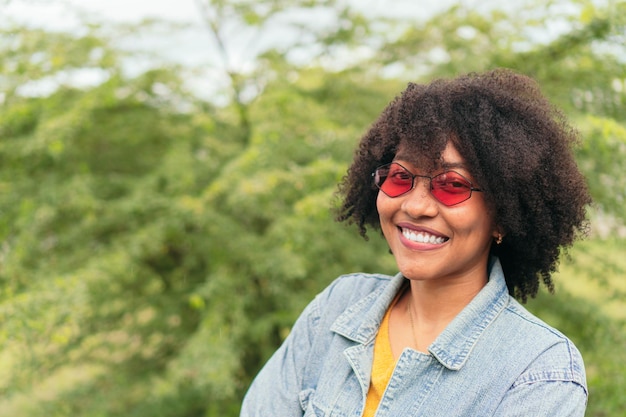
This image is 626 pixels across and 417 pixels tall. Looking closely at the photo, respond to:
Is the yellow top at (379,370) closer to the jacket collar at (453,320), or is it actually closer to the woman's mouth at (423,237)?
the jacket collar at (453,320)

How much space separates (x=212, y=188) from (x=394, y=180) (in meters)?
2.27

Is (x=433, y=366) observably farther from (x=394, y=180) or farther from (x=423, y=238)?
(x=394, y=180)

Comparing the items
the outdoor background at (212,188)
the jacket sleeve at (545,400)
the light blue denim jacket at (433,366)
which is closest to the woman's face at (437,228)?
the light blue denim jacket at (433,366)

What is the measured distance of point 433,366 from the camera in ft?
4.66

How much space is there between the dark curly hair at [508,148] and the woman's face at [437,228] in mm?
29

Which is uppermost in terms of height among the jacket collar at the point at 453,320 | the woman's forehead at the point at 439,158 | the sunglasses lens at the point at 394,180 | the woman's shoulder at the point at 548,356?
the woman's forehead at the point at 439,158

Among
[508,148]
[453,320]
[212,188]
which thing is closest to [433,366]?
[453,320]

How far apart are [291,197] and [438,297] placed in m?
2.34

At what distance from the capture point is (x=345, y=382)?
5.02ft

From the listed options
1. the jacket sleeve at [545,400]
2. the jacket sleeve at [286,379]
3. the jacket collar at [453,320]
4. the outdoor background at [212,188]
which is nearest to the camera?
the jacket sleeve at [545,400]

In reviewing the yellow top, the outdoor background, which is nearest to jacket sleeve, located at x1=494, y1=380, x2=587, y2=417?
the yellow top

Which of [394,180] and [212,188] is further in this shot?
[212,188]

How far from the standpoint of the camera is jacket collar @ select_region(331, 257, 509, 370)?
4.60 feet

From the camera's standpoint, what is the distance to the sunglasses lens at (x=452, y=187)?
4.71 ft
